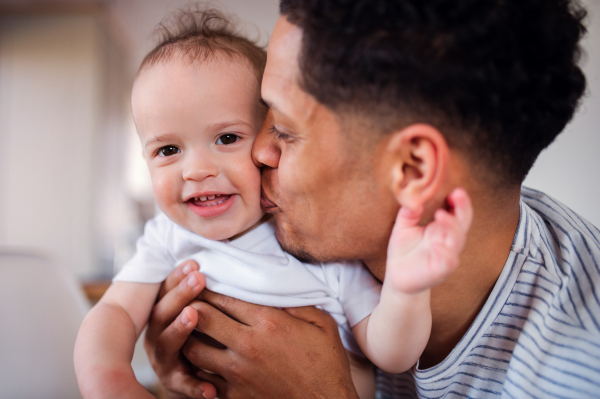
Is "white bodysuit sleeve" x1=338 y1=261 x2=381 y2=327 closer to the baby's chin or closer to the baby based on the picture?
the baby

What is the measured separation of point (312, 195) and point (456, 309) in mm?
475

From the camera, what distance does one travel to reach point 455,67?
0.73m

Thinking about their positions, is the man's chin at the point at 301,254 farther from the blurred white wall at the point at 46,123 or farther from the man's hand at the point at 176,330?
the blurred white wall at the point at 46,123

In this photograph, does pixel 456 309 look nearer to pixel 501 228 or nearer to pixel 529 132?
pixel 501 228

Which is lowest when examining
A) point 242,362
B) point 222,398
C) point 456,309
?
point 222,398

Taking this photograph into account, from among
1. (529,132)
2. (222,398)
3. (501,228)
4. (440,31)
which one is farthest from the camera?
(222,398)

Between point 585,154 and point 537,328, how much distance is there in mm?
1428

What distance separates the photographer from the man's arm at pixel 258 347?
3.41ft

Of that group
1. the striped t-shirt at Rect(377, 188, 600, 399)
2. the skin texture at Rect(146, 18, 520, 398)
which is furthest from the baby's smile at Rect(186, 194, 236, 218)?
the striped t-shirt at Rect(377, 188, 600, 399)

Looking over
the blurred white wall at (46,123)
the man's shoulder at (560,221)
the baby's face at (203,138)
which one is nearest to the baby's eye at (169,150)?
the baby's face at (203,138)

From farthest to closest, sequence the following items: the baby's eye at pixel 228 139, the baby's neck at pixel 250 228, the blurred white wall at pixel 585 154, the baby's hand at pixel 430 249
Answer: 1. the blurred white wall at pixel 585 154
2. the baby's neck at pixel 250 228
3. the baby's eye at pixel 228 139
4. the baby's hand at pixel 430 249

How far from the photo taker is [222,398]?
111 centimetres

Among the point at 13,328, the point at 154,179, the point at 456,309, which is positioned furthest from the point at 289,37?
the point at 13,328

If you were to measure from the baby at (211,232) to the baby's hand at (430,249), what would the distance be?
111 millimetres
